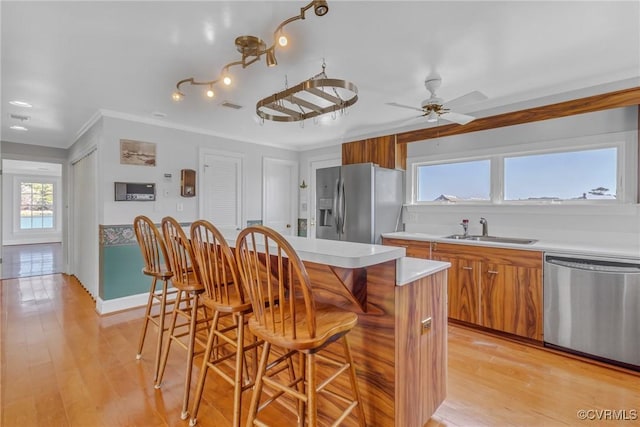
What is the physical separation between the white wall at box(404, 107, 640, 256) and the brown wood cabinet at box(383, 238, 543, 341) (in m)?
0.67

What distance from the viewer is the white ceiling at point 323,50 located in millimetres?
1814

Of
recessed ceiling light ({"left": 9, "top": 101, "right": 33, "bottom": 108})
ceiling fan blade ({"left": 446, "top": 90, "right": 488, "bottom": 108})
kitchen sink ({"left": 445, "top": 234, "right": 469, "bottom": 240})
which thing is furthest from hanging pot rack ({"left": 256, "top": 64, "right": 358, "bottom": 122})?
recessed ceiling light ({"left": 9, "top": 101, "right": 33, "bottom": 108})

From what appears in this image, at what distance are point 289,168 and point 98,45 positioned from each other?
3886 millimetres

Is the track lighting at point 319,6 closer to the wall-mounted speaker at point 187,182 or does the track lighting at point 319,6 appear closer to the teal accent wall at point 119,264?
the wall-mounted speaker at point 187,182

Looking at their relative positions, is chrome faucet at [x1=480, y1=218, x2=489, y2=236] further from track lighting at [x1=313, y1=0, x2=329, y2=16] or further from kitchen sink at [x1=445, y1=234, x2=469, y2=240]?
track lighting at [x1=313, y1=0, x2=329, y2=16]

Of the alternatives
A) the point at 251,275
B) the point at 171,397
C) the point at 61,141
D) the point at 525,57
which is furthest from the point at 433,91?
the point at 61,141

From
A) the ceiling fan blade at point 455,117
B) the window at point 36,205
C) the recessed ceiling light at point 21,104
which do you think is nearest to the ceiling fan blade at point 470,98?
the ceiling fan blade at point 455,117

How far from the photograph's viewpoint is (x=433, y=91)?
9.05 feet

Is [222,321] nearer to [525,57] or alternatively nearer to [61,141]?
[525,57]

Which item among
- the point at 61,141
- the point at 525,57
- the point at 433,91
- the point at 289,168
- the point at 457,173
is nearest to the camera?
the point at 525,57

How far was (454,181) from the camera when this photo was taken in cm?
397

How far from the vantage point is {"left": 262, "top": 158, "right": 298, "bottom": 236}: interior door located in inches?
214

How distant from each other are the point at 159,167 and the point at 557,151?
Result: 4.65 m

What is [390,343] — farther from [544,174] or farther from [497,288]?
[544,174]
